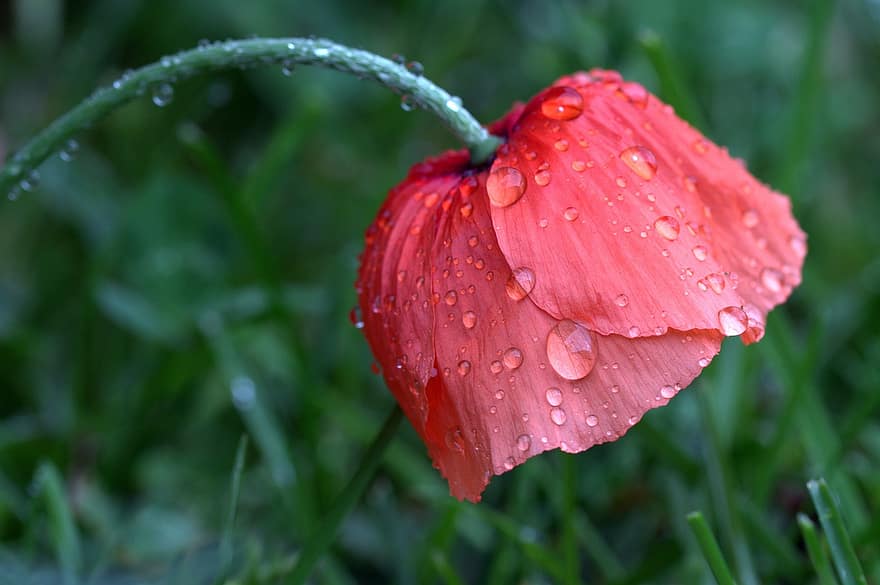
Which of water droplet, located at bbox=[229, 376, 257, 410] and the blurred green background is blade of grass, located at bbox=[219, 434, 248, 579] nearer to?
the blurred green background

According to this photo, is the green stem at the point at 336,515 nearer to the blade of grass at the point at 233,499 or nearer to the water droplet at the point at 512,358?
the blade of grass at the point at 233,499

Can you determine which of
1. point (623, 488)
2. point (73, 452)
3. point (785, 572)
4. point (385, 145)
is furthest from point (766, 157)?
point (73, 452)

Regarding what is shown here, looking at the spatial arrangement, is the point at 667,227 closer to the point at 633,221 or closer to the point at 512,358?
the point at 633,221

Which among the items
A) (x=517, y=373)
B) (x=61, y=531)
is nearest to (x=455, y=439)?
(x=517, y=373)

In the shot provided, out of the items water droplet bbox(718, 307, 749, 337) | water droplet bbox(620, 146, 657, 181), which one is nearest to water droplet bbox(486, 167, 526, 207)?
water droplet bbox(620, 146, 657, 181)

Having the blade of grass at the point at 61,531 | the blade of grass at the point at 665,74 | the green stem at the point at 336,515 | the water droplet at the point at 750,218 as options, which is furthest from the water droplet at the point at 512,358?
the blade of grass at the point at 665,74

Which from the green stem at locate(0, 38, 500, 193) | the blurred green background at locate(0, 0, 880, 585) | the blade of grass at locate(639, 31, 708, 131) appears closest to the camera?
the green stem at locate(0, 38, 500, 193)
